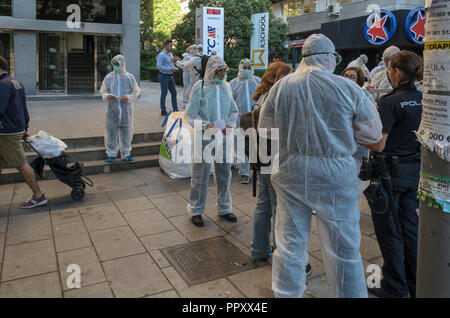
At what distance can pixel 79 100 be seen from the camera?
1448 centimetres

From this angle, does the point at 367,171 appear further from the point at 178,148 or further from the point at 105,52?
the point at 105,52

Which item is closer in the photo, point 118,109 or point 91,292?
point 91,292

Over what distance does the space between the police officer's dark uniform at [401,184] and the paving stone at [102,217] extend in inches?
119

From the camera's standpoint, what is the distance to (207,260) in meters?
3.81

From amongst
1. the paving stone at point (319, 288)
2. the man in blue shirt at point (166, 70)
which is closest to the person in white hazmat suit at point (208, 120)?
the paving stone at point (319, 288)

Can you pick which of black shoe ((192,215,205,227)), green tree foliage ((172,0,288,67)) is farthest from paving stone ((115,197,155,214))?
green tree foliage ((172,0,288,67))

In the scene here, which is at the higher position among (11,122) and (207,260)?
(11,122)

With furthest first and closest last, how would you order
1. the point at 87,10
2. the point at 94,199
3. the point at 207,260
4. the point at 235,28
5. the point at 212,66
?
the point at 235,28
the point at 87,10
the point at 94,199
the point at 212,66
the point at 207,260

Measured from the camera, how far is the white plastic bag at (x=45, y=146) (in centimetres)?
529

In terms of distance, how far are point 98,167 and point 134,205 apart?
2.05m

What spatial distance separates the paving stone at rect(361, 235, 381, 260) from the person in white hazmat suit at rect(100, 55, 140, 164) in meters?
4.66

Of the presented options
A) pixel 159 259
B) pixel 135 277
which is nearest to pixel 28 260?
pixel 135 277
